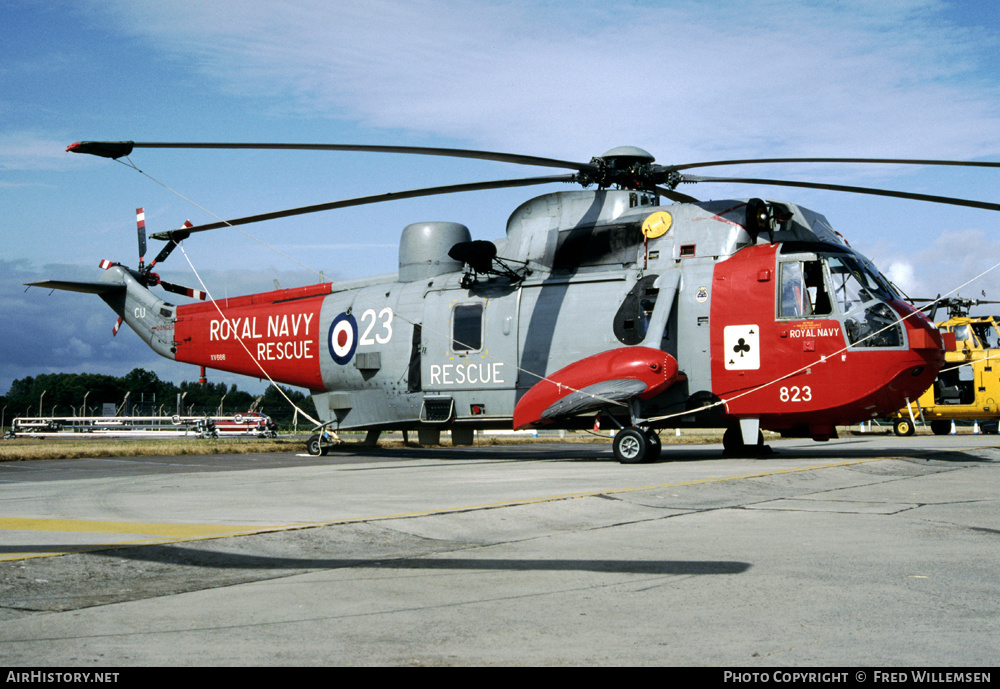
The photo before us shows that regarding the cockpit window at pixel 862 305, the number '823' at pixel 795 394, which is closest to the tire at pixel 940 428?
the cockpit window at pixel 862 305

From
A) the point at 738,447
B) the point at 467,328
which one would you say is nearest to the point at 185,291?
the point at 467,328

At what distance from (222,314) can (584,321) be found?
10474mm

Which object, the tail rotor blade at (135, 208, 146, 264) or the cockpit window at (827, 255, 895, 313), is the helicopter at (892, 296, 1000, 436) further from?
the tail rotor blade at (135, 208, 146, 264)

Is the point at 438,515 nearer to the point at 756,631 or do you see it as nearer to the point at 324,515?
the point at 324,515

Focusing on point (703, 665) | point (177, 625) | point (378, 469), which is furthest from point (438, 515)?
point (378, 469)

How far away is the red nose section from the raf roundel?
4.91m

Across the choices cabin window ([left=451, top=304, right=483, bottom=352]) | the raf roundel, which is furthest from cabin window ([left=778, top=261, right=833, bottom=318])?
the raf roundel

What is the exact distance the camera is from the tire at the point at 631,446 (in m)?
14.6

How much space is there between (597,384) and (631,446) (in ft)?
4.11

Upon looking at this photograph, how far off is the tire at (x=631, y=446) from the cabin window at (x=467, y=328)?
12.5ft

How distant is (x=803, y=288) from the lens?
14359 mm

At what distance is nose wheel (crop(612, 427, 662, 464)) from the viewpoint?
14648 mm

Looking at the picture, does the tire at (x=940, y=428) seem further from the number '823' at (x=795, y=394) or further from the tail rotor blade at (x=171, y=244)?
the tail rotor blade at (x=171, y=244)

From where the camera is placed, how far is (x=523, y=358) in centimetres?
1664
